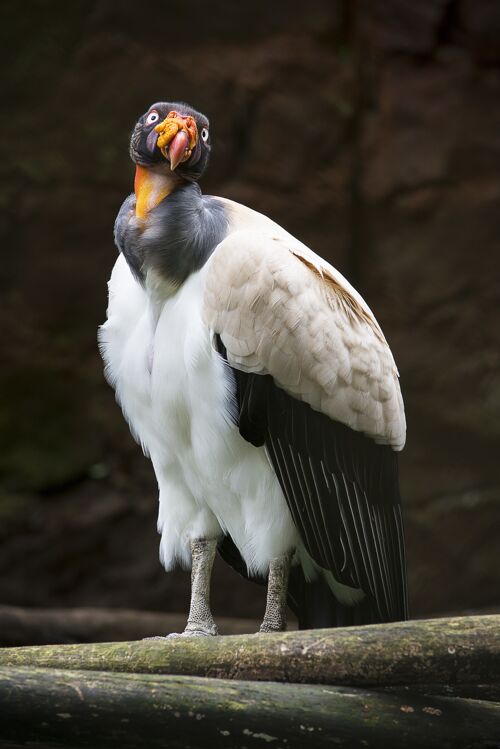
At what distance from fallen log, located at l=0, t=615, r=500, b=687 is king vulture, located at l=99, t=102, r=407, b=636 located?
0.69 meters

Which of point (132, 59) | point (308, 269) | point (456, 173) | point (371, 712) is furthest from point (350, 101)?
point (371, 712)

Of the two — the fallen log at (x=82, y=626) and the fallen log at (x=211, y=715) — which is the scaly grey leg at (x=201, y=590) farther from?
the fallen log at (x=82, y=626)

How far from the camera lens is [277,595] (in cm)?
361

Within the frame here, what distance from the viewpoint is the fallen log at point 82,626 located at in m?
6.06

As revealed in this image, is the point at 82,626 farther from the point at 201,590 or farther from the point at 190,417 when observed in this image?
the point at 190,417

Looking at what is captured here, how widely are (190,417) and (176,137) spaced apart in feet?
2.60

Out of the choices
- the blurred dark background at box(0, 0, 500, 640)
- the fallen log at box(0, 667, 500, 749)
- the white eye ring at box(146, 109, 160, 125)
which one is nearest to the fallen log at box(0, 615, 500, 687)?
the fallen log at box(0, 667, 500, 749)

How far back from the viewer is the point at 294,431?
3551mm

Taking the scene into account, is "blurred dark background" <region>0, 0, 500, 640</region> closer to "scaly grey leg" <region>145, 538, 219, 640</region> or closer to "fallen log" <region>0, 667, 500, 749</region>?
"scaly grey leg" <region>145, 538, 219, 640</region>

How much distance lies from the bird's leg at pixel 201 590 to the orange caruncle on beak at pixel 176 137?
118 cm

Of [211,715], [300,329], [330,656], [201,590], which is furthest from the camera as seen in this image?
[201,590]

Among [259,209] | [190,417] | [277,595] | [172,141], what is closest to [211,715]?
[277,595]

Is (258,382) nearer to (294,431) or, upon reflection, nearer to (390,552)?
(294,431)

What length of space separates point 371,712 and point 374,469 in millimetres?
1116
